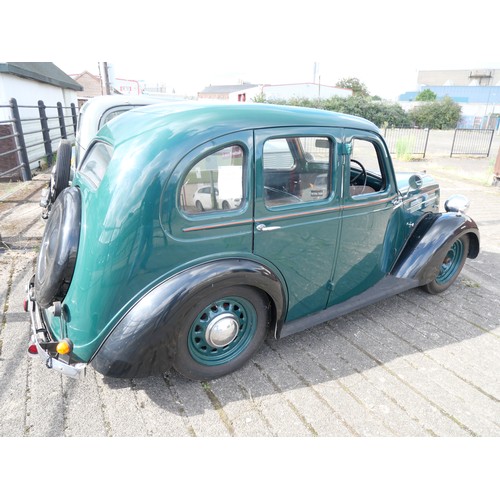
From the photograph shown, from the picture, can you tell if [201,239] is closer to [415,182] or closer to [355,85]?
[415,182]

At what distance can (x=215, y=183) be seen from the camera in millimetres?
2359

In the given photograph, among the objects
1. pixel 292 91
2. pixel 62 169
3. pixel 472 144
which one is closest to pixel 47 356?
pixel 62 169

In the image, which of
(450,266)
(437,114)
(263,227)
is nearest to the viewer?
(263,227)

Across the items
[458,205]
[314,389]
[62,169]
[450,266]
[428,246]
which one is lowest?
[314,389]

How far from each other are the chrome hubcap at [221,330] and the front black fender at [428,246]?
1769 mm

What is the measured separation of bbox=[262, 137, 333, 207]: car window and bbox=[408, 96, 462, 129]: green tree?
44806 mm

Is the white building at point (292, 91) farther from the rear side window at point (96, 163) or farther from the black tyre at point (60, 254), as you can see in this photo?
the black tyre at point (60, 254)

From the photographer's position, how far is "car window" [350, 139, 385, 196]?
3027 millimetres

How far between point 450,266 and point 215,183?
2.95 metres

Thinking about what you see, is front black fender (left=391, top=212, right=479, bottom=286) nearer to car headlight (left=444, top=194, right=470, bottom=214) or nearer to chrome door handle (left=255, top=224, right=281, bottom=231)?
car headlight (left=444, top=194, right=470, bottom=214)

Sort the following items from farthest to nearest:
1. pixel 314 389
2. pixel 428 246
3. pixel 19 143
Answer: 1. pixel 19 143
2. pixel 428 246
3. pixel 314 389

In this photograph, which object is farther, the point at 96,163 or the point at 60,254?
the point at 96,163

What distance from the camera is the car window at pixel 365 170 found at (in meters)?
3.03

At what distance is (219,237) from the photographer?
7.64 ft
